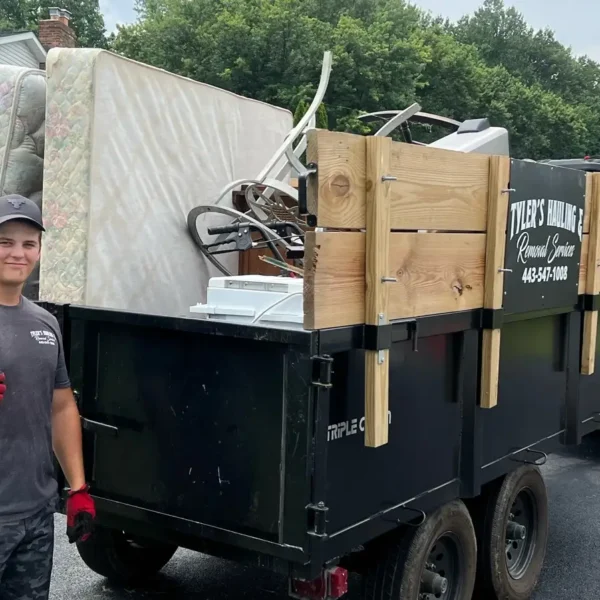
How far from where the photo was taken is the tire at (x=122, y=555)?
12.1 feet

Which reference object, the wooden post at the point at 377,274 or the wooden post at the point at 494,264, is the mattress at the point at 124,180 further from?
the wooden post at the point at 494,264

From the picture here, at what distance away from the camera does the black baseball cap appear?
2.44 meters

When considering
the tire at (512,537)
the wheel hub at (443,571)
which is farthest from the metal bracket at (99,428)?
the tire at (512,537)

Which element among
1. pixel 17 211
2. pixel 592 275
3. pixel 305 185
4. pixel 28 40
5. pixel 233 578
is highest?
pixel 28 40

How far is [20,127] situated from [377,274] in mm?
1824

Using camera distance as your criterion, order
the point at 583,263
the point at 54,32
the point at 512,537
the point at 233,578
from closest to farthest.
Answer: the point at 512,537 < the point at 583,263 < the point at 233,578 < the point at 54,32

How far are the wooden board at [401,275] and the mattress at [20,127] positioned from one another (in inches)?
66.1

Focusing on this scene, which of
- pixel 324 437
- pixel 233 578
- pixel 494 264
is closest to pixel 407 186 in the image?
pixel 494 264

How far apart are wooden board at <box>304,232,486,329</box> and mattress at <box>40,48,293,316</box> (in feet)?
3.86

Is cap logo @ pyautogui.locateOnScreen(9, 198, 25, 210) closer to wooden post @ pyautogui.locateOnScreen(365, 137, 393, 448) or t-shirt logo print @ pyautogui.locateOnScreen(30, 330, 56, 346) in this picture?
t-shirt logo print @ pyautogui.locateOnScreen(30, 330, 56, 346)

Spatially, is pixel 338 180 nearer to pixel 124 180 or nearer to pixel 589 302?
pixel 124 180

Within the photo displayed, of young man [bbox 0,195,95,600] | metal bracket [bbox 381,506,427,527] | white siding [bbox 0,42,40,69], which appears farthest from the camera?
white siding [bbox 0,42,40,69]

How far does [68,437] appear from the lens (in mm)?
2693

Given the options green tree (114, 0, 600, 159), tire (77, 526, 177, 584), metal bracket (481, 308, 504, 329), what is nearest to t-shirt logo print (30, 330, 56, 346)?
tire (77, 526, 177, 584)
